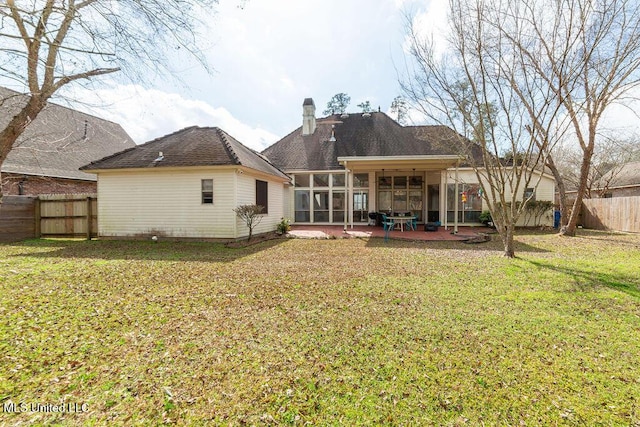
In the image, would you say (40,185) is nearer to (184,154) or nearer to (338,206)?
(184,154)

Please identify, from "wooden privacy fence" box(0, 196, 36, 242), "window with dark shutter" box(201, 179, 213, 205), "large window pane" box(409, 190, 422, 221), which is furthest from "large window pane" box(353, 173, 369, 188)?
"wooden privacy fence" box(0, 196, 36, 242)

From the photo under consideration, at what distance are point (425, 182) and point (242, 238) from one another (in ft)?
34.9

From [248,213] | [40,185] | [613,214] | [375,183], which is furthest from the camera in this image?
[375,183]

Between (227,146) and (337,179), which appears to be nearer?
(227,146)

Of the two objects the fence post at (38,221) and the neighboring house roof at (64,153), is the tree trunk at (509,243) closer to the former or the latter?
the neighboring house roof at (64,153)

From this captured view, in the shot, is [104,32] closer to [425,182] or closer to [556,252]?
[556,252]

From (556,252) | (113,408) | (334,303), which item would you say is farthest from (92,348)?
(556,252)

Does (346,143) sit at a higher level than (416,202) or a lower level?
higher

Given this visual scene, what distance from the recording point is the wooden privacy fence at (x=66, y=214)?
40.0ft

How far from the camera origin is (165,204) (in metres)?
11.3

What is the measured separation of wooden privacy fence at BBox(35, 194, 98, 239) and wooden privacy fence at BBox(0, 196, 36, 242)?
18 cm

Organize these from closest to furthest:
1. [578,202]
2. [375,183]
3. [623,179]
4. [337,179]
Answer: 1. [578,202]
2. [375,183]
3. [337,179]
4. [623,179]

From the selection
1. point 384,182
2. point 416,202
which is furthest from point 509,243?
point 384,182

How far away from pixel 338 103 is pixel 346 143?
14812 millimetres
